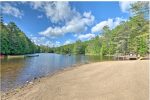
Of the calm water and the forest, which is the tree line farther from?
the calm water

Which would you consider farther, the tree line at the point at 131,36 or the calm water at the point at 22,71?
the tree line at the point at 131,36

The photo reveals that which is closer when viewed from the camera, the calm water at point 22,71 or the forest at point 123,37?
the calm water at point 22,71

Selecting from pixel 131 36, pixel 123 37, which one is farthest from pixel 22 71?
pixel 123 37

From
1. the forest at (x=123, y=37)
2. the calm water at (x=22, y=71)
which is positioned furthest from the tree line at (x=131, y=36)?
the calm water at (x=22, y=71)

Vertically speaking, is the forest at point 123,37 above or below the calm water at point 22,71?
above

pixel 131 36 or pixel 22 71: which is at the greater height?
pixel 131 36

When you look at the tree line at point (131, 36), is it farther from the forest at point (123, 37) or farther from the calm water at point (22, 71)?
the calm water at point (22, 71)

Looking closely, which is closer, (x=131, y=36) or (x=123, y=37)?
(x=131, y=36)

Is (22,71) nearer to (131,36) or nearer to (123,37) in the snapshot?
(131,36)

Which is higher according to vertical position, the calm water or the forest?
the forest

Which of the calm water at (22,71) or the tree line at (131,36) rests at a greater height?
Result: the tree line at (131,36)

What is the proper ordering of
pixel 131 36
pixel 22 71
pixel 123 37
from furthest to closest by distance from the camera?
pixel 123 37, pixel 131 36, pixel 22 71

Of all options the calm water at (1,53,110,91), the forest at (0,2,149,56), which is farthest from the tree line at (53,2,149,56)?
the calm water at (1,53,110,91)

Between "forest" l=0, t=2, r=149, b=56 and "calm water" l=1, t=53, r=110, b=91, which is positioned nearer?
"calm water" l=1, t=53, r=110, b=91
